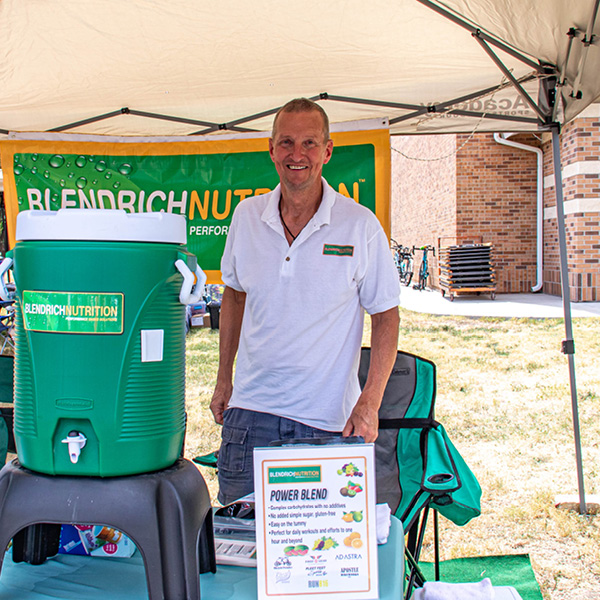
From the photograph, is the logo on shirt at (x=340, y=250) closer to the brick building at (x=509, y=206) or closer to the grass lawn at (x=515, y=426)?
the grass lawn at (x=515, y=426)

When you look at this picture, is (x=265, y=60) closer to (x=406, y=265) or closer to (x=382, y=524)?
(x=382, y=524)

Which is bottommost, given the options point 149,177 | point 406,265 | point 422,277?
point 149,177

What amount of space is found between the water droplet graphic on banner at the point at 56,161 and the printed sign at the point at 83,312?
8.45ft

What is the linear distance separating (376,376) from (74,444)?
3.04 feet

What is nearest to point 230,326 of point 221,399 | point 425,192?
point 221,399

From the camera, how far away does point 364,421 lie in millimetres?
1630

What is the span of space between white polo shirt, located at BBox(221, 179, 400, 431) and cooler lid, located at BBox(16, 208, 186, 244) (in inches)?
30.8

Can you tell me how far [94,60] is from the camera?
108 inches

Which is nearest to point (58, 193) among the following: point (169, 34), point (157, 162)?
point (157, 162)

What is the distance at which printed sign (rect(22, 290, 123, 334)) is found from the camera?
3.39 ft

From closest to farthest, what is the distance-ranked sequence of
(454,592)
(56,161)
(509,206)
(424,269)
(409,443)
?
(454,592) < (409,443) < (56,161) < (509,206) < (424,269)

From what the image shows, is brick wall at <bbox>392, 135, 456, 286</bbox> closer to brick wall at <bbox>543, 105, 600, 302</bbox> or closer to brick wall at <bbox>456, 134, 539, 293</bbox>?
brick wall at <bbox>456, 134, 539, 293</bbox>

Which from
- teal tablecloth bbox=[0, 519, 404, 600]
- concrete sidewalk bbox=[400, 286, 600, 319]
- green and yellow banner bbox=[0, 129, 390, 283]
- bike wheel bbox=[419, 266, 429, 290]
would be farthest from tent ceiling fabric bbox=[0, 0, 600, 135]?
bike wheel bbox=[419, 266, 429, 290]

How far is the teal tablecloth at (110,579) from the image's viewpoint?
1.11 metres
